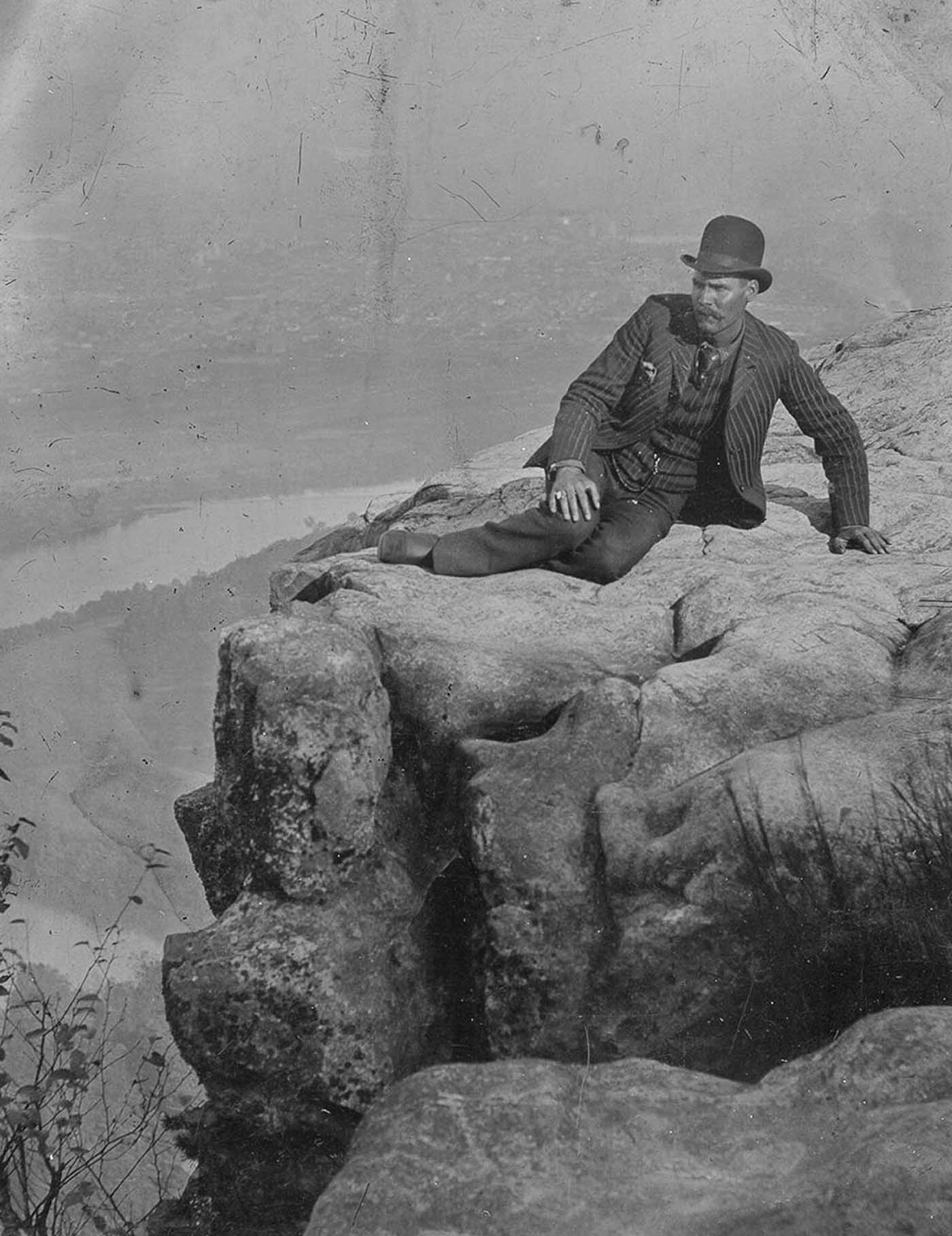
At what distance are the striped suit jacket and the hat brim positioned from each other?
0.89 ft

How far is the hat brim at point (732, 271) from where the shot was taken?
555cm

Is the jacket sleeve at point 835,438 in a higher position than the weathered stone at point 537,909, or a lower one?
higher

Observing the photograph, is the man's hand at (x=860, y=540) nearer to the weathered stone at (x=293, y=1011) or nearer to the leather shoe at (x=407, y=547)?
the leather shoe at (x=407, y=547)

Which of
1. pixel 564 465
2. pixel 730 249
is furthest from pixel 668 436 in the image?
pixel 730 249

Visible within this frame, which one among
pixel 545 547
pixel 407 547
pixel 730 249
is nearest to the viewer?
pixel 730 249

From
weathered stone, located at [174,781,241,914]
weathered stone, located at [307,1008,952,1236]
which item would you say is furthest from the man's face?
weathered stone, located at [307,1008,952,1236]

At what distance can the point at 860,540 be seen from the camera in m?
6.05

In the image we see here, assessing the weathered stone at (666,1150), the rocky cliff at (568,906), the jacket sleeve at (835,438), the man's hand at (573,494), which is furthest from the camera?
the jacket sleeve at (835,438)

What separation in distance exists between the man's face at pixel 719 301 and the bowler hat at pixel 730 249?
0.04 metres

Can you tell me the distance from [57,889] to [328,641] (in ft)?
32.8

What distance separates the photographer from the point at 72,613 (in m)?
10.5

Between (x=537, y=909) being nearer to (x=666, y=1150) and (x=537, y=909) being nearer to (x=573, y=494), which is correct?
(x=666, y=1150)

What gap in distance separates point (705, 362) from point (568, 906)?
274 cm

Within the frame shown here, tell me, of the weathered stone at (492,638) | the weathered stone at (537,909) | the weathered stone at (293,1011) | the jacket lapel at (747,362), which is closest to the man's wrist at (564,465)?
the weathered stone at (492,638)
